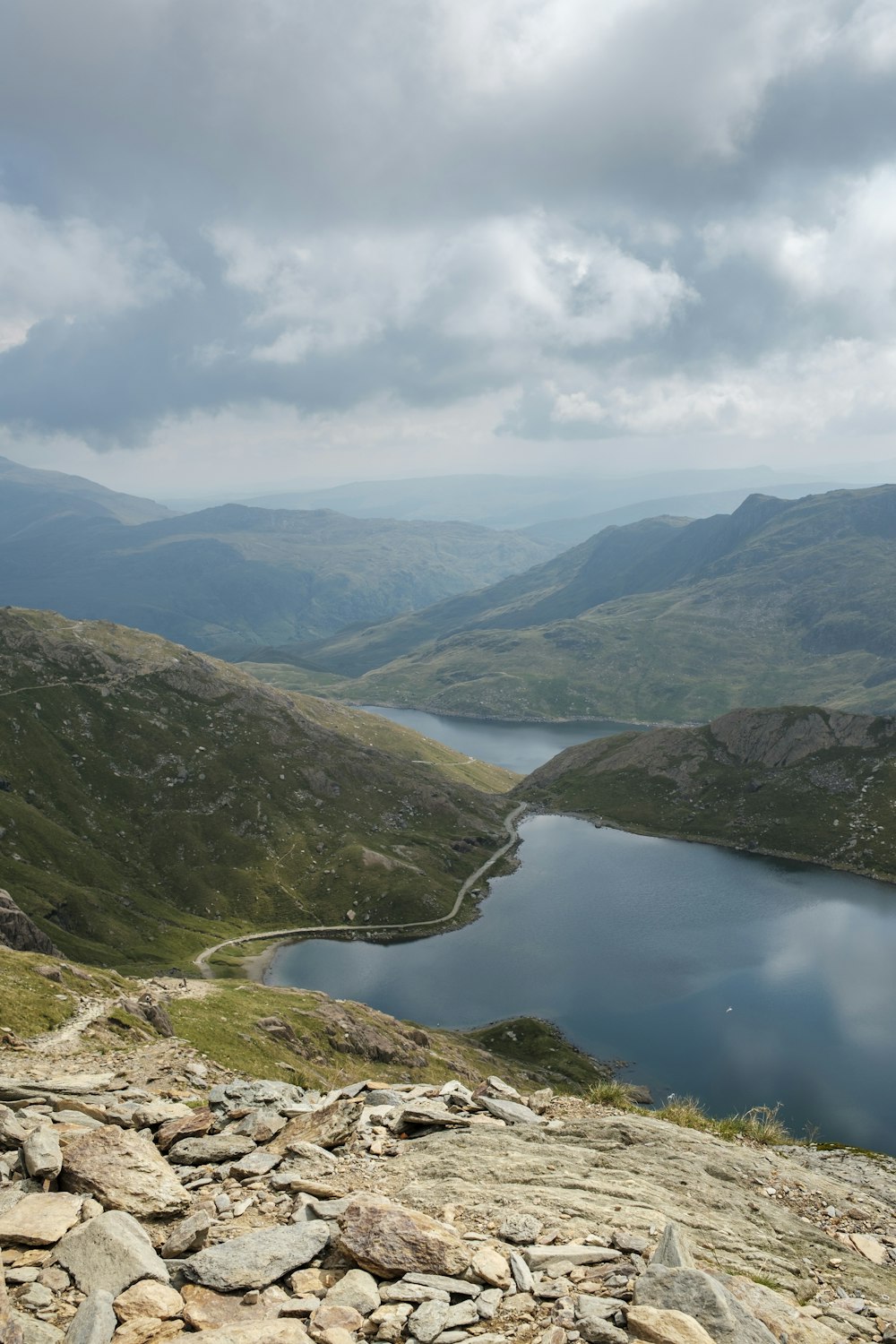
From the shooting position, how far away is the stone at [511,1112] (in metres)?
28.5

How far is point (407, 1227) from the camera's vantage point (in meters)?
16.2

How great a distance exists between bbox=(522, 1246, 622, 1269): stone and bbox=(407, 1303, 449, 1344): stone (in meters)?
2.82

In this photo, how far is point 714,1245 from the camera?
20.0m

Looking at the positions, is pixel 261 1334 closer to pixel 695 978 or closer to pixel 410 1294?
pixel 410 1294

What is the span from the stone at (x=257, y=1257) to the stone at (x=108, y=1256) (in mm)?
806

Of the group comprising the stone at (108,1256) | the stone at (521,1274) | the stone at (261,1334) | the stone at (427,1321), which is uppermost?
the stone at (261,1334)

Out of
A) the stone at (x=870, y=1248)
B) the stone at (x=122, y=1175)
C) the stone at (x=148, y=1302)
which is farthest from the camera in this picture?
the stone at (x=870, y=1248)

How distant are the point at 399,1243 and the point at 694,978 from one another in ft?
470

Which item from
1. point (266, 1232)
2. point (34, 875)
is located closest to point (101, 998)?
point (266, 1232)

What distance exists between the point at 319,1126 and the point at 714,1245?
11882 millimetres

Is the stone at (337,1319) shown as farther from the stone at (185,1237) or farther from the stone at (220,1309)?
the stone at (185,1237)

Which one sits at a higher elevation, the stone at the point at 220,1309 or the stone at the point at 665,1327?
the stone at the point at 665,1327

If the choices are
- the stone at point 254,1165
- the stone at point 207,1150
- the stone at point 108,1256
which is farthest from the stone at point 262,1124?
the stone at point 108,1256

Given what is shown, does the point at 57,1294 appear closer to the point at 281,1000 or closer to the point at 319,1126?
the point at 319,1126
